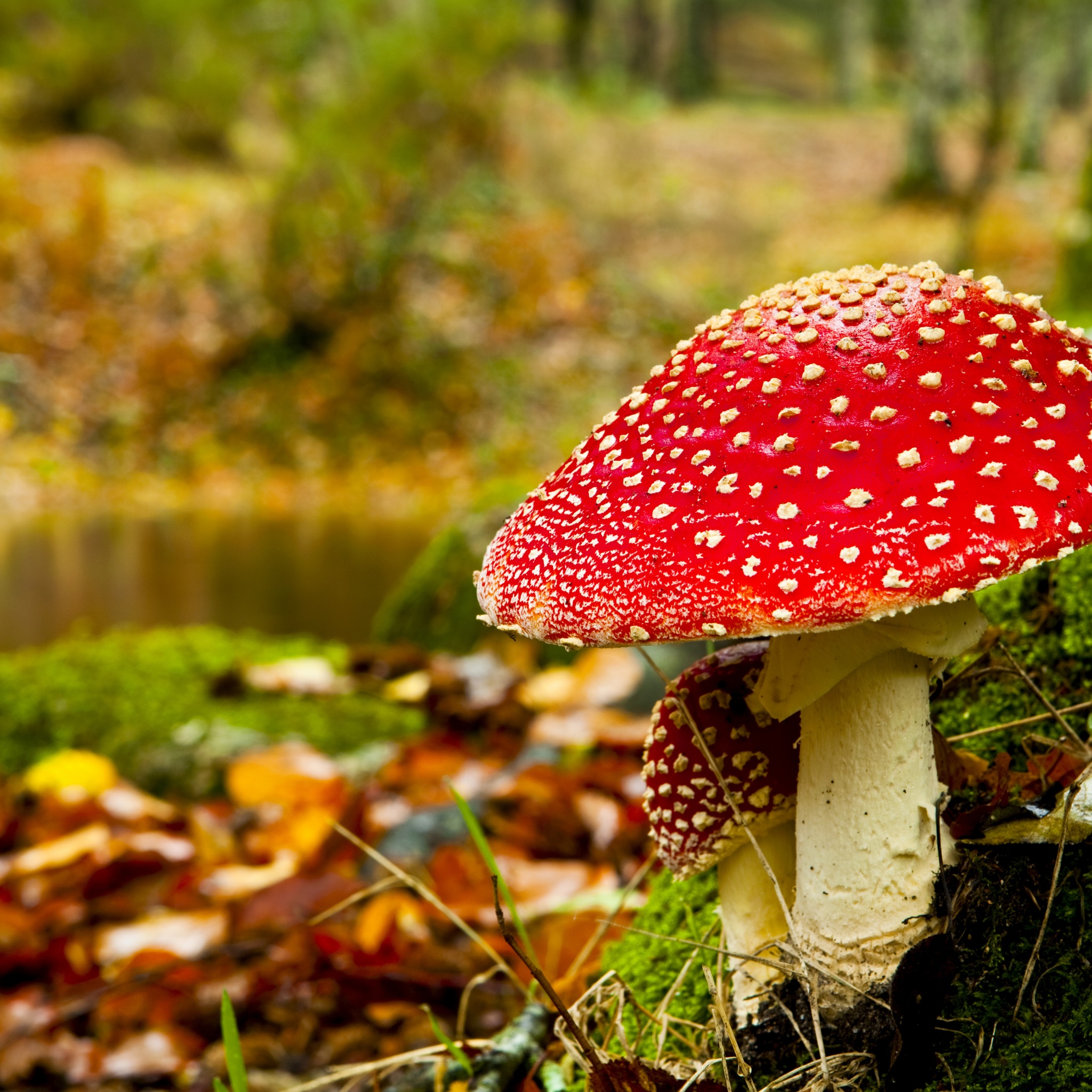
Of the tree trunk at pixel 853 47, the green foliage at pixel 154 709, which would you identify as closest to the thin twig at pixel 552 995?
the green foliage at pixel 154 709

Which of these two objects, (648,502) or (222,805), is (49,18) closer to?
(222,805)

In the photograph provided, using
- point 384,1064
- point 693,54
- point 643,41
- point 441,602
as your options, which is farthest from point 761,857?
point 693,54

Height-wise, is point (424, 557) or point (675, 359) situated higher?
point (675, 359)

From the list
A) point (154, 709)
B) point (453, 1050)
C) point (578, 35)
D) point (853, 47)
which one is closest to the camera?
point (453, 1050)

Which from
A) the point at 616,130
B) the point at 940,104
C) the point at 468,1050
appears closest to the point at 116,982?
the point at 468,1050

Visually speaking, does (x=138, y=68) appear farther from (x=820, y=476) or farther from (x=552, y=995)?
(x=552, y=995)

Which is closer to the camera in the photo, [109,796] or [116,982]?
[116,982]

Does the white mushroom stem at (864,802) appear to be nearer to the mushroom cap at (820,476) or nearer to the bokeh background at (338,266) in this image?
the mushroom cap at (820,476)
